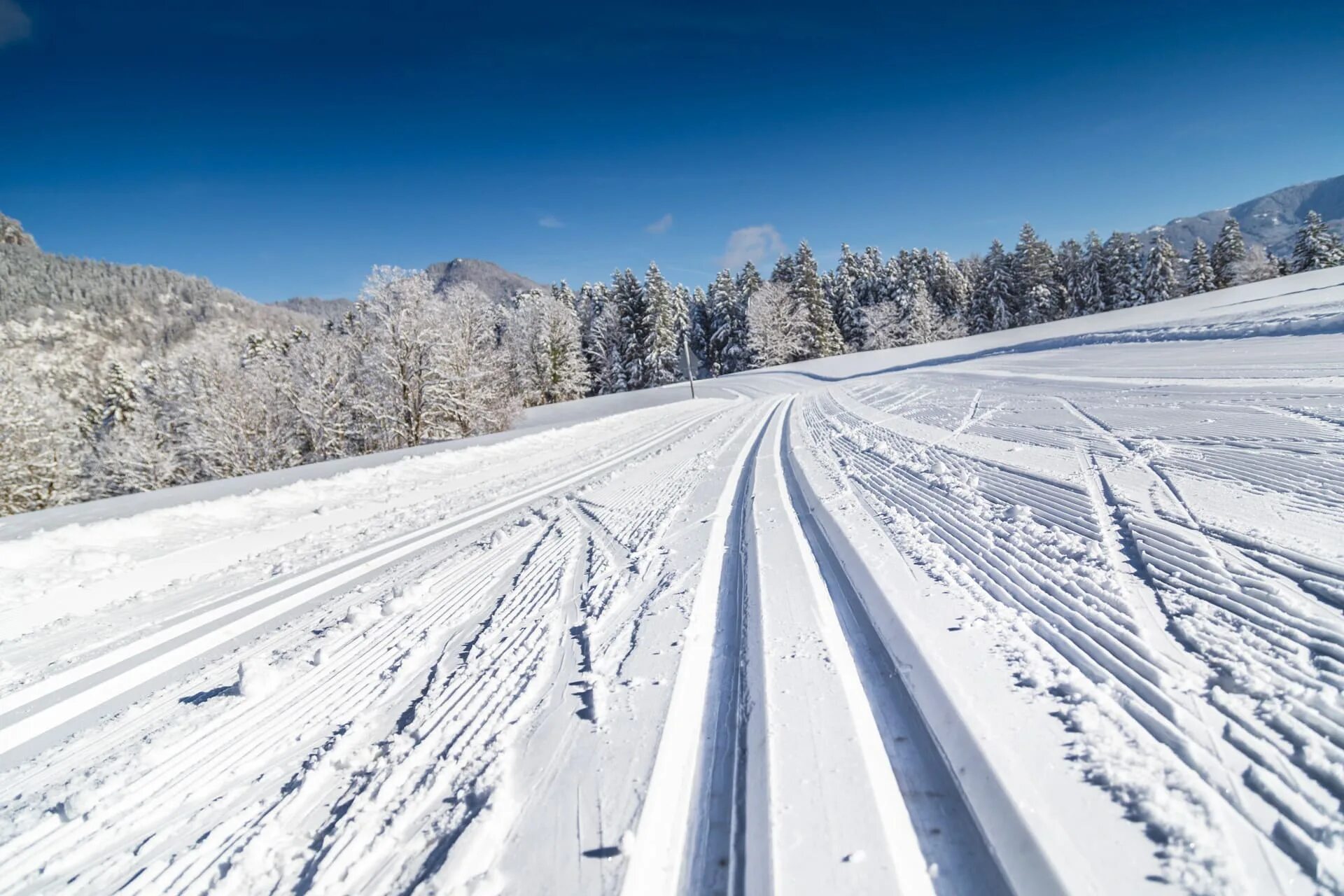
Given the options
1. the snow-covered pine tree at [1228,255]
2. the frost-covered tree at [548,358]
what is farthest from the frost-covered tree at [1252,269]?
the frost-covered tree at [548,358]

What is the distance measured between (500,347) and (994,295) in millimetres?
45371

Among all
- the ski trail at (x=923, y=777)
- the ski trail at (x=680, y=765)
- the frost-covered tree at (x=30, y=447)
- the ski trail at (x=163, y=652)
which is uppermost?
the frost-covered tree at (x=30, y=447)

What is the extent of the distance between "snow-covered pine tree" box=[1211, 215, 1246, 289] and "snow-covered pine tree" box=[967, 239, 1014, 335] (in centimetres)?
1430

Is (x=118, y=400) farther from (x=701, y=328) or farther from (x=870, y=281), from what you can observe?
(x=870, y=281)

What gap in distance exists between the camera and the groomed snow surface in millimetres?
1283

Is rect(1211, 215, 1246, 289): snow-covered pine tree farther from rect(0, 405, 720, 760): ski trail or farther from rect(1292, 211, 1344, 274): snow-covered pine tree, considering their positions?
rect(0, 405, 720, 760): ski trail

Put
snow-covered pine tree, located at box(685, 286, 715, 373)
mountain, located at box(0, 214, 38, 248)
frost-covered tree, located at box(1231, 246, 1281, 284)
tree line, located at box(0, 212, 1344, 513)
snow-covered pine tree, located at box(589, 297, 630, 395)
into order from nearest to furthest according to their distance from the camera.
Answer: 1. tree line, located at box(0, 212, 1344, 513)
2. frost-covered tree, located at box(1231, 246, 1281, 284)
3. snow-covered pine tree, located at box(589, 297, 630, 395)
4. snow-covered pine tree, located at box(685, 286, 715, 373)
5. mountain, located at box(0, 214, 38, 248)

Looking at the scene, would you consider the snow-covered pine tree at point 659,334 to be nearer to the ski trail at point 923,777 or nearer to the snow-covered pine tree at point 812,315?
the snow-covered pine tree at point 812,315

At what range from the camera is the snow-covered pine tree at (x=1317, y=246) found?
37594mm

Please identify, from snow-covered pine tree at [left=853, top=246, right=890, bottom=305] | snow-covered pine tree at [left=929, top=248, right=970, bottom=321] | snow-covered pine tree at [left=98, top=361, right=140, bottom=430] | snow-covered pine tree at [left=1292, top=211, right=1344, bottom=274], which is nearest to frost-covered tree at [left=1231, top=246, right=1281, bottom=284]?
snow-covered pine tree at [left=1292, top=211, right=1344, bottom=274]

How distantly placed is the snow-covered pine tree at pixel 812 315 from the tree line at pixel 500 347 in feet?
0.45

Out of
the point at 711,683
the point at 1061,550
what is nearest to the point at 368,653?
the point at 711,683

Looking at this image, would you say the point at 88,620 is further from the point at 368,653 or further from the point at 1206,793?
the point at 1206,793

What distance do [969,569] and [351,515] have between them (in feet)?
20.4
